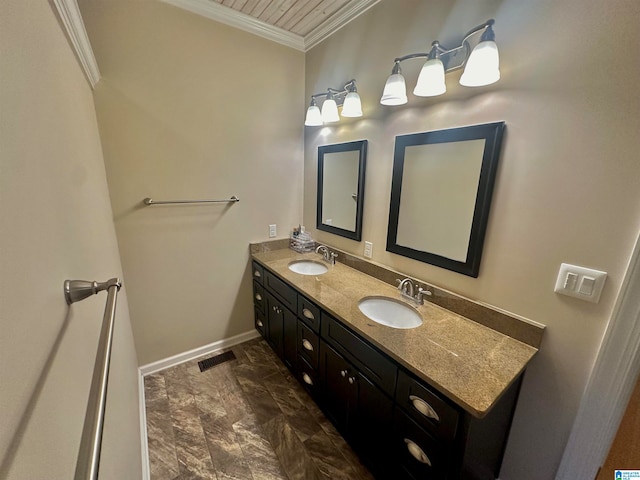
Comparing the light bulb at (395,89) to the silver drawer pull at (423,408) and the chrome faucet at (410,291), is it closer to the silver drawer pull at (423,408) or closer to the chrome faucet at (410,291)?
the chrome faucet at (410,291)


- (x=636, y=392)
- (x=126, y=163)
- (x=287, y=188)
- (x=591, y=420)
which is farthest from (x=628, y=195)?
(x=126, y=163)

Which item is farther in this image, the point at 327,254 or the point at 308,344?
the point at 327,254

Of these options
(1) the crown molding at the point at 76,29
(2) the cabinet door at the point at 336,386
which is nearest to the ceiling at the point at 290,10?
(1) the crown molding at the point at 76,29

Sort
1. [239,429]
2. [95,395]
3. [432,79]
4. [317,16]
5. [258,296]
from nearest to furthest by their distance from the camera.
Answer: [95,395] < [432,79] < [239,429] < [317,16] < [258,296]

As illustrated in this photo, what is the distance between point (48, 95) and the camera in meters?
0.67

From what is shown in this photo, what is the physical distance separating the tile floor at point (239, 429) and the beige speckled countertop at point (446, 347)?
2.67 feet

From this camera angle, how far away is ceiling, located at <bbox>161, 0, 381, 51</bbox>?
1.69 m

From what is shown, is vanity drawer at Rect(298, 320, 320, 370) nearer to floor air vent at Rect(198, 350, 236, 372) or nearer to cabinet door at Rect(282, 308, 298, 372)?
cabinet door at Rect(282, 308, 298, 372)

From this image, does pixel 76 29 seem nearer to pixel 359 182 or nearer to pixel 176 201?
pixel 176 201

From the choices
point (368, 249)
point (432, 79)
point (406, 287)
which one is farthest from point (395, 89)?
point (406, 287)

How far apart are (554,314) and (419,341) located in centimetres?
56

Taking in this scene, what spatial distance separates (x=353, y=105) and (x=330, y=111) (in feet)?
0.77

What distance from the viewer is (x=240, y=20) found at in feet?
6.07

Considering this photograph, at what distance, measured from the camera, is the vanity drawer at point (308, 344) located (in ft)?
5.34
